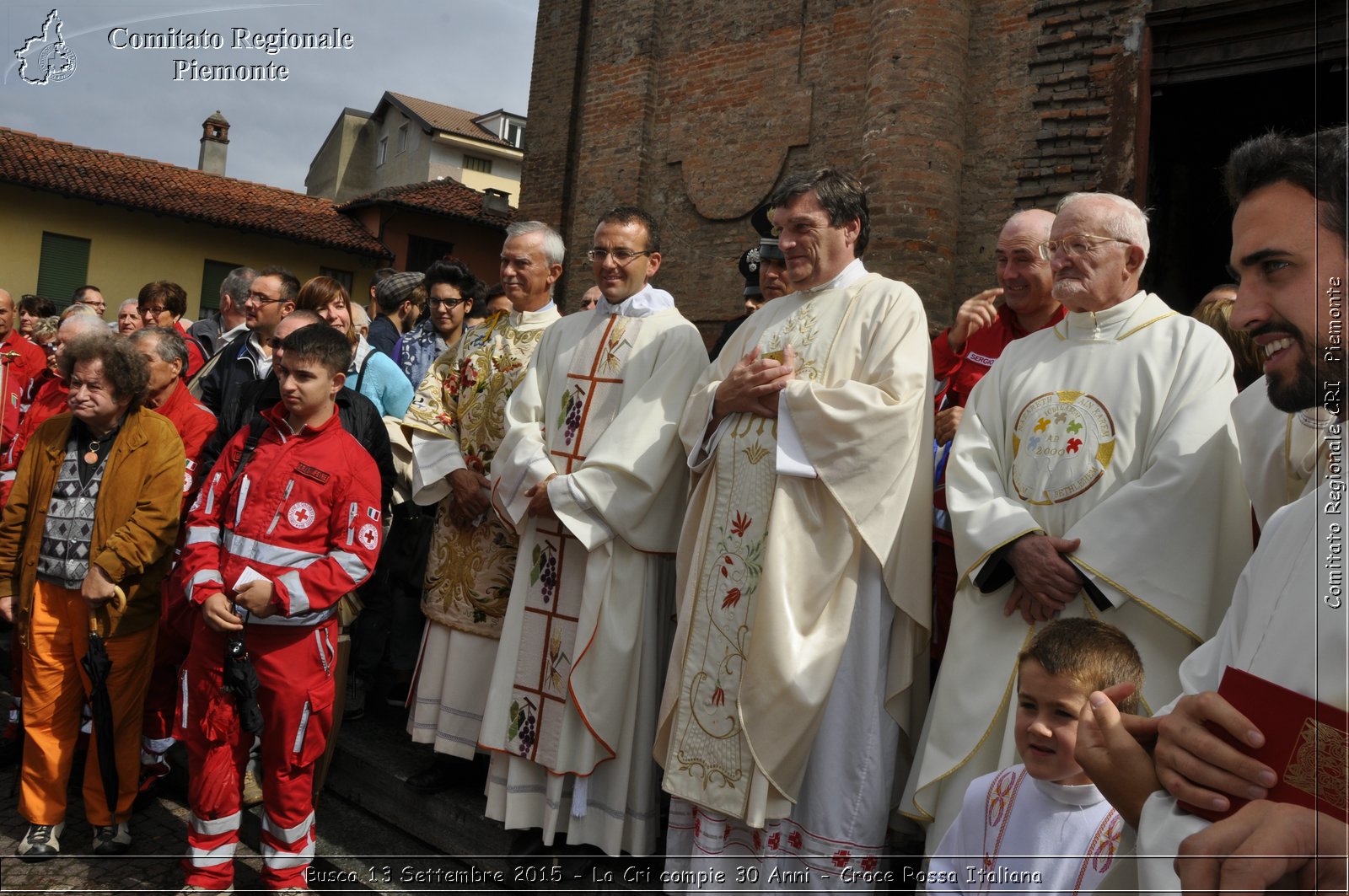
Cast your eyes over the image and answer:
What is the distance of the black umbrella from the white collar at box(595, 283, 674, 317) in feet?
7.70

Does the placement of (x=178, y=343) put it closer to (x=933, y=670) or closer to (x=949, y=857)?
(x=933, y=670)

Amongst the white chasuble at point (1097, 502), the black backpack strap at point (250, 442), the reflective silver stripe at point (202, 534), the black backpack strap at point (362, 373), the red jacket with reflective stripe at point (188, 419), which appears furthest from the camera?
the black backpack strap at point (362, 373)

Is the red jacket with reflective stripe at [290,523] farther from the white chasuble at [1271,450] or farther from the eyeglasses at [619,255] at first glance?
the white chasuble at [1271,450]

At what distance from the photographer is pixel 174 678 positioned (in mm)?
5016

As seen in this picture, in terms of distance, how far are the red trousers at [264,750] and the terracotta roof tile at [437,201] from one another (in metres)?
24.8

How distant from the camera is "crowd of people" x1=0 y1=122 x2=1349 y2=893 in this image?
2.44 m

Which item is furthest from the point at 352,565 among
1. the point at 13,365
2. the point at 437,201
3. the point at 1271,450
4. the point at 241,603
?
the point at 437,201

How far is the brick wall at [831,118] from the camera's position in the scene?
25.3 ft

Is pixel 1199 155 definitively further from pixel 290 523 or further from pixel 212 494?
pixel 212 494

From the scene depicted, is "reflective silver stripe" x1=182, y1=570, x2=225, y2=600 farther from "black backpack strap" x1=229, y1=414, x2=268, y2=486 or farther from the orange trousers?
the orange trousers

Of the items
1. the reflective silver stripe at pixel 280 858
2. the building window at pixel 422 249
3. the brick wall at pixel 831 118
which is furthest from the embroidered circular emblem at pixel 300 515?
the building window at pixel 422 249

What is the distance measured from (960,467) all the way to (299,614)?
7.83ft

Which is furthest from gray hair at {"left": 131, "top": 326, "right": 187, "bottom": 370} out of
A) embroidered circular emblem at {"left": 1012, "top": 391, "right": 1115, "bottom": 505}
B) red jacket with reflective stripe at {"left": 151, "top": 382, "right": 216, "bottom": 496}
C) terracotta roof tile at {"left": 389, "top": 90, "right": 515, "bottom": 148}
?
terracotta roof tile at {"left": 389, "top": 90, "right": 515, "bottom": 148}

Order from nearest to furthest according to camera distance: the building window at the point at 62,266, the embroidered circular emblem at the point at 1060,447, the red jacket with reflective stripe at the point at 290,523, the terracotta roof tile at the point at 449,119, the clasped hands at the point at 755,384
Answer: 1. the embroidered circular emblem at the point at 1060,447
2. the clasped hands at the point at 755,384
3. the red jacket with reflective stripe at the point at 290,523
4. the building window at the point at 62,266
5. the terracotta roof tile at the point at 449,119
